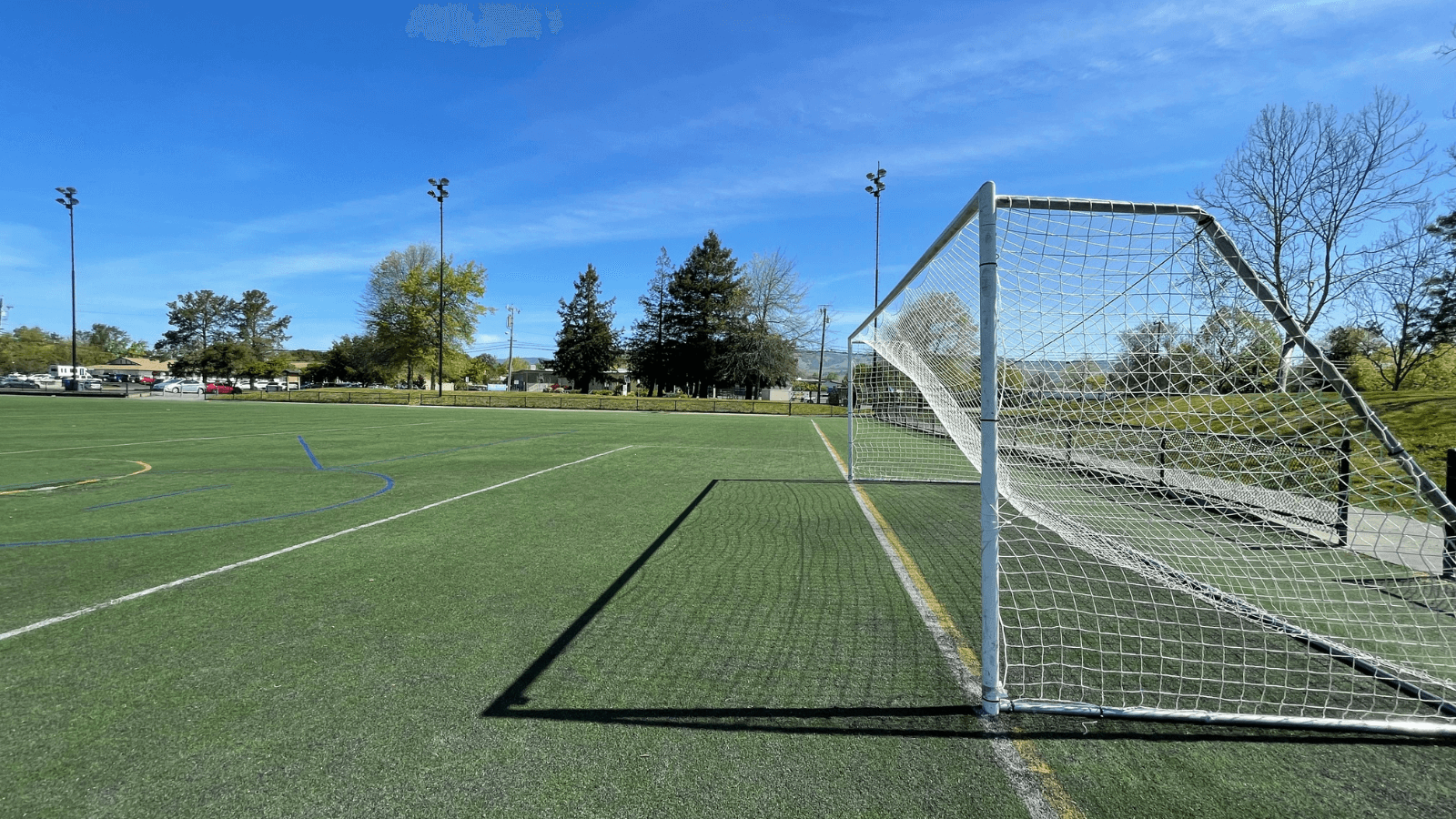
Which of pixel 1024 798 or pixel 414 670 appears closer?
pixel 1024 798

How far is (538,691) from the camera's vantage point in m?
2.95

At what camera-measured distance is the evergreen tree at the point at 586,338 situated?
64.3 meters

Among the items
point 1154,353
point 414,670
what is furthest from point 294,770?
point 1154,353

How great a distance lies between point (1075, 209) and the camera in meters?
3.23

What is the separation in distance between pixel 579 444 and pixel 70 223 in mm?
49921

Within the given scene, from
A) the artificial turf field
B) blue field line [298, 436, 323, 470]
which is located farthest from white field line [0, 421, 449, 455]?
the artificial turf field

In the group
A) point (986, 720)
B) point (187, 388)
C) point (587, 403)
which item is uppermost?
point (187, 388)

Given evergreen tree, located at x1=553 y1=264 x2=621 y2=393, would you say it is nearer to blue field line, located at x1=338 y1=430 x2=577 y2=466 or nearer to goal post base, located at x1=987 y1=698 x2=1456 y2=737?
blue field line, located at x1=338 y1=430 x2=577 y2=466

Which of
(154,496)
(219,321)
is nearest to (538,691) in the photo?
(154,496)

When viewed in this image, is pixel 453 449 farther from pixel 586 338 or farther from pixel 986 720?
pixel 586 338

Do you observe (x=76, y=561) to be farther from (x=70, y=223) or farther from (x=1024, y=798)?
(x=70, y=223)

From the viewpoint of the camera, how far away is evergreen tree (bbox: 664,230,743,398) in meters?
58.7

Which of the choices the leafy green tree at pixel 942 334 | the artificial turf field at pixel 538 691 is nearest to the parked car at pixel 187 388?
the artificial turf field at pixel 538 691

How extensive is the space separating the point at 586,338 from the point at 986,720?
211 feet
